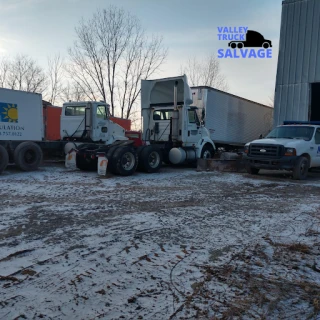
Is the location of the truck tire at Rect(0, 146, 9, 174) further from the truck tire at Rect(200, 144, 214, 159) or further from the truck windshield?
the truck windshield

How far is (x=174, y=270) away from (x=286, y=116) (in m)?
14.9

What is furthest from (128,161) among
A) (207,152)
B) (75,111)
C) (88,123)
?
(207,152)

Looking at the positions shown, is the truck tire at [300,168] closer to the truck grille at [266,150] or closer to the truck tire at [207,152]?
the truck grille at [266,150]

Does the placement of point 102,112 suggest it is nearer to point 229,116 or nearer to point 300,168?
point 229,116

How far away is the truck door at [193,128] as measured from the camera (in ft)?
47.6

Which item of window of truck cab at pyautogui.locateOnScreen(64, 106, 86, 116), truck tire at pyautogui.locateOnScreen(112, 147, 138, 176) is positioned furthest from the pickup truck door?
window of truck cab at pyautogui.locateOnScreen(64, 106, 86, 116)

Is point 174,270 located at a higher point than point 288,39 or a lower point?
lower

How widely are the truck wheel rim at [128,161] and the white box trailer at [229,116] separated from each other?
4.69 metres

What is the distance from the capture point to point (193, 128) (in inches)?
579

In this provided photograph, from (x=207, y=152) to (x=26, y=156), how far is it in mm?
8081

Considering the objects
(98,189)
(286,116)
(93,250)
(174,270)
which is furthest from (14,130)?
(286,116)

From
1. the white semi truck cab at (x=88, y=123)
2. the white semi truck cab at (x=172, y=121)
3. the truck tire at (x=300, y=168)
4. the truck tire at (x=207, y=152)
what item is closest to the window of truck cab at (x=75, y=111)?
the white semi truck cab at (x=88, y=123)

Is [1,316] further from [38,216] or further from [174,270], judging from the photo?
[38,216]

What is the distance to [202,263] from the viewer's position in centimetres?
388
